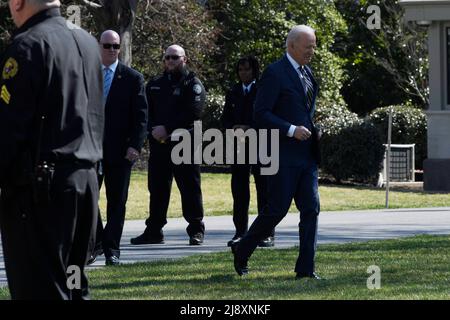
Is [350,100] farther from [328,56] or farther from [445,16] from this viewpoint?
[445,16]

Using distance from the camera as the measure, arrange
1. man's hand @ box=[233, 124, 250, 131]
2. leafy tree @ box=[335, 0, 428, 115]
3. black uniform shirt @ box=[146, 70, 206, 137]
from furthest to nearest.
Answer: leafy tree @ box=[335, 0, 428, 115] < black uniform shirt @ box=[146, 70, 206, 137] < man's hand @ box=[233, 124, 250, 131]

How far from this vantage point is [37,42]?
5.82m

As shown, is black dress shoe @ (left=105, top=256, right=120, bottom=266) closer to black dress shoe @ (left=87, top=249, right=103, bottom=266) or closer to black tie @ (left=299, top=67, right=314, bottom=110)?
black dress shoe @ (left=87, top=249, right=103, bottom=266)

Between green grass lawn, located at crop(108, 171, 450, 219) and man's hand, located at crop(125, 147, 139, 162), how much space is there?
249 inches

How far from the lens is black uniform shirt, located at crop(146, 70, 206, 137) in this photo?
43.0 feet

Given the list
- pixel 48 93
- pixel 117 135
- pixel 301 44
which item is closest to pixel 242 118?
pixel 117 135

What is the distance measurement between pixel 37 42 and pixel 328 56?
29561 millimetres

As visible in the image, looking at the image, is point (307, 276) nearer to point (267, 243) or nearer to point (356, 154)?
point (267, 243)

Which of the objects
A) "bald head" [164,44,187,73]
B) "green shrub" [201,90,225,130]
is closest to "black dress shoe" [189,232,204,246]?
"bald head" [164,44,187,73]

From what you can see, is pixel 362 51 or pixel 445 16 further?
pixel 362 51

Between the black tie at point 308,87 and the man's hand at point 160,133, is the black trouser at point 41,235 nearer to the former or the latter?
the black tie at point 308,87

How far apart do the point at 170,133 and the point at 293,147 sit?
3.36m

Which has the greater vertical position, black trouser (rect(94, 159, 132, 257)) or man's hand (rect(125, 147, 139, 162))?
man's hand (rect(125, 147, 139, 162))
